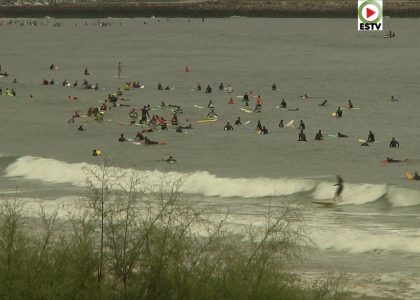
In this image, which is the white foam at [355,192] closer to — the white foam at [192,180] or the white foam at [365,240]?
the white foam at [192,180]

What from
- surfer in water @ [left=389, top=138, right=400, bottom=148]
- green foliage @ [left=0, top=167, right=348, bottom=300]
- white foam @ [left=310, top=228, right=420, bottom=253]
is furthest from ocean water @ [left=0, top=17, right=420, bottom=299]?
green foliage @ [left=0, top=167, right=348, bottom=300]

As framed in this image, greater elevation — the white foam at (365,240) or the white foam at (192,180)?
the white foam at (365,240)

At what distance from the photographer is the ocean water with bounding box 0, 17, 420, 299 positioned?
3778 centimetres

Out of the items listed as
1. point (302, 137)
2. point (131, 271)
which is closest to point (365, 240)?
point (131, 271)

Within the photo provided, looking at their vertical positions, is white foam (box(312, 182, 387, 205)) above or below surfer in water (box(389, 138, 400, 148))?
above

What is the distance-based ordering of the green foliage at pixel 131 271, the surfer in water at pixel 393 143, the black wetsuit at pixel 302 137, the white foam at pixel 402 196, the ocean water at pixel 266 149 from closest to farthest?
the green foliage at pixel 131 271 < the ocean water at pixel 266 149 < the white foam at pixel 402 196 < the surfer in water at pixel 393 143 < the black wetsuit at pixel 302 137

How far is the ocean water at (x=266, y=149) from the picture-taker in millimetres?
37781

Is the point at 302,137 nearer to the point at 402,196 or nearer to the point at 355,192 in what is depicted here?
the point at 355,192

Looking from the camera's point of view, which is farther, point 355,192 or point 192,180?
point 192,180

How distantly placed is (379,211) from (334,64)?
106 meters

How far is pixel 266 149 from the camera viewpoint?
231ft

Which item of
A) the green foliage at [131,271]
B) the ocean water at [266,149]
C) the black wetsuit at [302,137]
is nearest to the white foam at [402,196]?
the ocean water at [266,149]

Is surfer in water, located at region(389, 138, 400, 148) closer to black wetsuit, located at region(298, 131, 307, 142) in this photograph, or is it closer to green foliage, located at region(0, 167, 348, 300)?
black wetsuit, located at region(298, 131, 307, 142)

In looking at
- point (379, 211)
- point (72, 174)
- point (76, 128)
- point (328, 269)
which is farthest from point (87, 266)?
point (76, 128)
